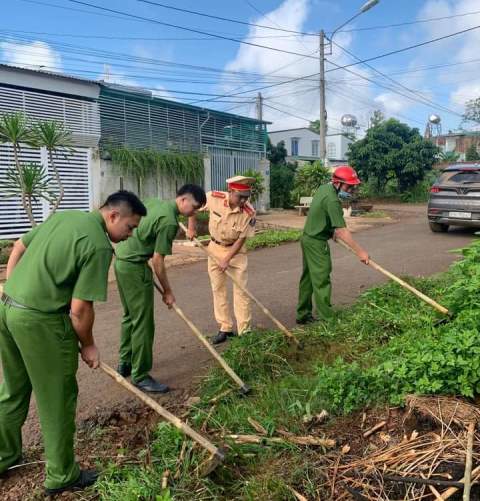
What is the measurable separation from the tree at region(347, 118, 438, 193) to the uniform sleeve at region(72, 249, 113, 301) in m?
22.5

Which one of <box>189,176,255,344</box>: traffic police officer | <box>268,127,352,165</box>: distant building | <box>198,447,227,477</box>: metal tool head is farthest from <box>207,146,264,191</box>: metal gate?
<box>268,127,352,165</box>: distant building

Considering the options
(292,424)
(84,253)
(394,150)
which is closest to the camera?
(84,253)

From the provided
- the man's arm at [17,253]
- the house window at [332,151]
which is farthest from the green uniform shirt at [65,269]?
the house window at [332,151]

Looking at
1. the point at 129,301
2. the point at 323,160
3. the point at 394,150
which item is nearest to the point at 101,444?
the point at 129,301

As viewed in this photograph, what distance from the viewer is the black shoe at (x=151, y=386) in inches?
157

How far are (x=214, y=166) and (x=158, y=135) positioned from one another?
264cm

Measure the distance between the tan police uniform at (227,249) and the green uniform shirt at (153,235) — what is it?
1117 mm

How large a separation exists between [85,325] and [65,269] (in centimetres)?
32

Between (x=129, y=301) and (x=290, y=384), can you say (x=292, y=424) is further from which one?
(x=129, y=301)

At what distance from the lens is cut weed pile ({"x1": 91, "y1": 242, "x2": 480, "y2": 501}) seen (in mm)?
2549

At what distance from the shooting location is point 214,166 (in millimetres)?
17016

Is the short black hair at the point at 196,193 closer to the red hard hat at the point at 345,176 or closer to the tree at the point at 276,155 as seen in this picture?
the red hard hat at the point at 345,176

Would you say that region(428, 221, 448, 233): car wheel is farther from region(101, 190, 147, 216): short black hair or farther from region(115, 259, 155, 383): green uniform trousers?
region(101, 190, 147, 216): short black hair

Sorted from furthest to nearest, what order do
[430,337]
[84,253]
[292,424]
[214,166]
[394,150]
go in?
[394,150], [214,166], [430,337], [292,424], [84,253]
